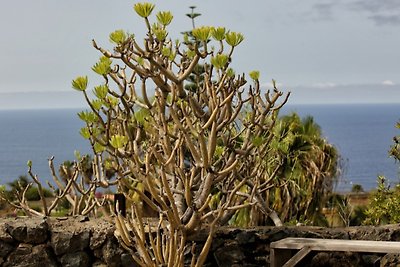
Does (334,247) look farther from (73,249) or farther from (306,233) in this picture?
(73,249)

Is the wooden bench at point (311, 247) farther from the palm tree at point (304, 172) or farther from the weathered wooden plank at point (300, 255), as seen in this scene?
the palm tree at point (304, 172)

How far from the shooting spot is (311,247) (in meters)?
6.37

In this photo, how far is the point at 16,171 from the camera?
74.7 m

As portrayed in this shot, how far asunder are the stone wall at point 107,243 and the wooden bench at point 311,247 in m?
0.26

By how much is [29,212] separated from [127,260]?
172cm

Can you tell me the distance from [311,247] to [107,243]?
179cm

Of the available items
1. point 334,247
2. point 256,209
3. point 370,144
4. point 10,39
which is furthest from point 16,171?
point 334,247

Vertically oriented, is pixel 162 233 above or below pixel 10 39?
below

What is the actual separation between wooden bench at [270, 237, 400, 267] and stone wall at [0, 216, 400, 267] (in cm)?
26

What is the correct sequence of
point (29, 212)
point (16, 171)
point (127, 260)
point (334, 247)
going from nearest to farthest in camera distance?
point (334, 247)
point (127, 260)
point (29, 212)
point (16, 171)

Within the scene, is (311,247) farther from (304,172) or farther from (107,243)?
(304,172)

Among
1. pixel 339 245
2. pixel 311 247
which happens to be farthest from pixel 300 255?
pixel 339 245

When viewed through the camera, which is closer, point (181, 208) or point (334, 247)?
point (334, 247)

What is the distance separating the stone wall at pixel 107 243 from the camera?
6781 mm
